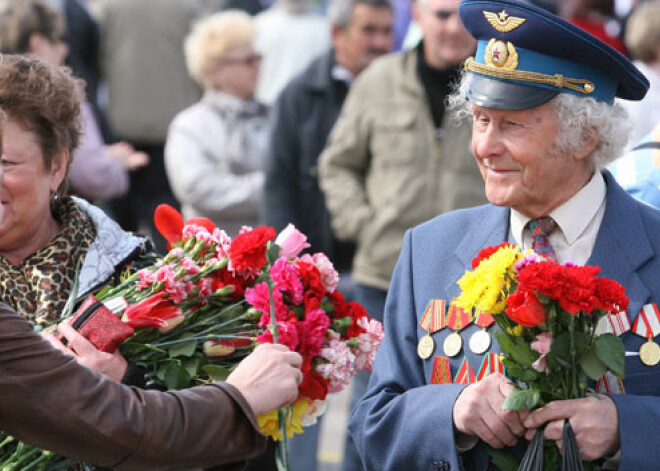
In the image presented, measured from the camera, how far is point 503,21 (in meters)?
3.57

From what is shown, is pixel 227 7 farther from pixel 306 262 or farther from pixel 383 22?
pixel 306 262

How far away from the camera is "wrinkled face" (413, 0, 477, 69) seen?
6086 mm

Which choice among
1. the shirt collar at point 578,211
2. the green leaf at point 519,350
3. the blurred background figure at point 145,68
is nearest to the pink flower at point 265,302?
the green leaf at point 519,350

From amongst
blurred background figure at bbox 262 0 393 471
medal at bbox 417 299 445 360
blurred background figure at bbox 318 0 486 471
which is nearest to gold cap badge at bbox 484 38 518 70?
medal at bbox 417 299 445 360

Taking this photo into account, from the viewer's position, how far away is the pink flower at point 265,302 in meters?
3.38

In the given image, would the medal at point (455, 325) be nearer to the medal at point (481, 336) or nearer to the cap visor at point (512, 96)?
the medal at point (481, 336)

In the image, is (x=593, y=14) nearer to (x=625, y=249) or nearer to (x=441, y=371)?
(x=625, y=249)

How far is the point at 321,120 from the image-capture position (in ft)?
22.4

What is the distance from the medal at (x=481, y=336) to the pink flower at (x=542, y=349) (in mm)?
374

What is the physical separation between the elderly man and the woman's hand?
74cm

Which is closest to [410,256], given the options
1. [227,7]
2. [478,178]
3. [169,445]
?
[169,445]

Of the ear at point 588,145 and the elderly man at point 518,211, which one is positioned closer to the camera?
the elderly man at point 518,211

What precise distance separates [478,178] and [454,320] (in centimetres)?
242

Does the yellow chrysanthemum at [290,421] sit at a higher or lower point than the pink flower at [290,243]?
lower
